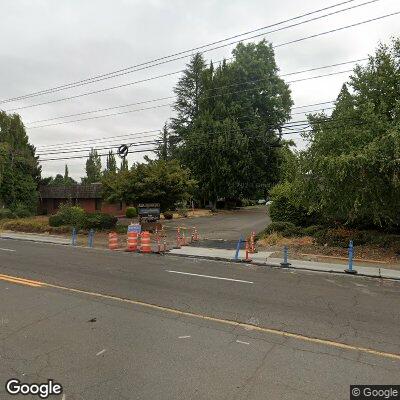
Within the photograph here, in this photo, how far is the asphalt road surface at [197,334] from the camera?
5.00 metres

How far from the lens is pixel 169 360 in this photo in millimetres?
5656

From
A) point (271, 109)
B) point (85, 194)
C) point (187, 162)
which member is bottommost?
point (85, 194)

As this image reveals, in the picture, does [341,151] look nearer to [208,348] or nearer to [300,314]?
[300,314]

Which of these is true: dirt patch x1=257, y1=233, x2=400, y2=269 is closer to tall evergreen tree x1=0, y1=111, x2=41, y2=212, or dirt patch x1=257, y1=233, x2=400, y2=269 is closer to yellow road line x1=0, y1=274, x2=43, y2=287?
yellow road line x1=0, y1=274, x2=43, y2=287

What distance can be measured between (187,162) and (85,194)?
12754mm

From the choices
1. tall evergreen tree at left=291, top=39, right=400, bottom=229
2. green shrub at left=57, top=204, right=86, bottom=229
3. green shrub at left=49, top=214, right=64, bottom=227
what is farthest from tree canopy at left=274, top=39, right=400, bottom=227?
green shrub at left=49, top=214, right=64, bottom=227

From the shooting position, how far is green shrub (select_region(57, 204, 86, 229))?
90.6ft

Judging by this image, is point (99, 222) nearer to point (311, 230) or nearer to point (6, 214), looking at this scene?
point (311, 230)

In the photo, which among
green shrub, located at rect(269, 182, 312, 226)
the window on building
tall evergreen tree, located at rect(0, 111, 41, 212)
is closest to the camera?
green shrub, located at rect(269, 182, 312, 226)

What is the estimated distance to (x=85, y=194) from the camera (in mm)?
44062

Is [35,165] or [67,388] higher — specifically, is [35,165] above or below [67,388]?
above

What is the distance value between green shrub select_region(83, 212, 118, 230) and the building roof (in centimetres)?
1504

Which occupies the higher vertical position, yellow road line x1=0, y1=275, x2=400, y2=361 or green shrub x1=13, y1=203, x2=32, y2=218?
green shrub x1=13, y1=203, x2=32, y2=218

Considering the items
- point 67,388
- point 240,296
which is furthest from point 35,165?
point 67,388
